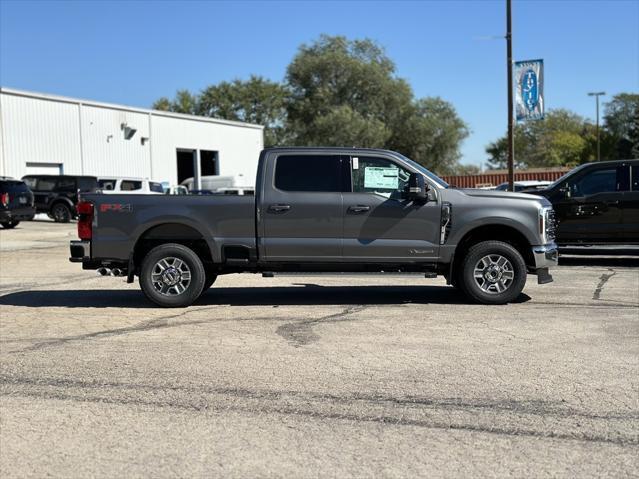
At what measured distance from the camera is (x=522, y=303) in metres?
9.39

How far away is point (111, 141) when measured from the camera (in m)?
41.7

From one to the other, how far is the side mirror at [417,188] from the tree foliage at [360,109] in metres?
54.5

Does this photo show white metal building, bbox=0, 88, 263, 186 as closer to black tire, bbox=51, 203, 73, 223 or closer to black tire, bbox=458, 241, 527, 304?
black tire, bbox=51, 203, 73, 223

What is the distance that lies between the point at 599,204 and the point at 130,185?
22.2 metres

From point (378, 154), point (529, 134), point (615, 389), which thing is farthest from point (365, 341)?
point (529, 134)

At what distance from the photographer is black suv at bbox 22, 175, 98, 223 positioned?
31.0m

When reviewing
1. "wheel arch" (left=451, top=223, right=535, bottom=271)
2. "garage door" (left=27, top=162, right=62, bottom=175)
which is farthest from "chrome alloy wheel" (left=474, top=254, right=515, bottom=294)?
"garage door" (left=27, top=162, right=62, bottom=175)

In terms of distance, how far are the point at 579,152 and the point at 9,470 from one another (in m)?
102

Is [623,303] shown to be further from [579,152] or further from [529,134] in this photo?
[529,134]

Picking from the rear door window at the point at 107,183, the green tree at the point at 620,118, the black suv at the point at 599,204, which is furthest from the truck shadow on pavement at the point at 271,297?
the green tree at the point at 620,118

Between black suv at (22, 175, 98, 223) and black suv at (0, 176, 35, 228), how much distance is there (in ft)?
15.0

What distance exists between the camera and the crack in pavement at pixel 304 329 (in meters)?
7.17

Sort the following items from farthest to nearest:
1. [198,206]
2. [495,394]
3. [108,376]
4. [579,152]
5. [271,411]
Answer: [579,152]
[198,206]
[108,376]
[495,394]
[271,411]

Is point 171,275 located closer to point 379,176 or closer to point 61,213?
point 379,176
